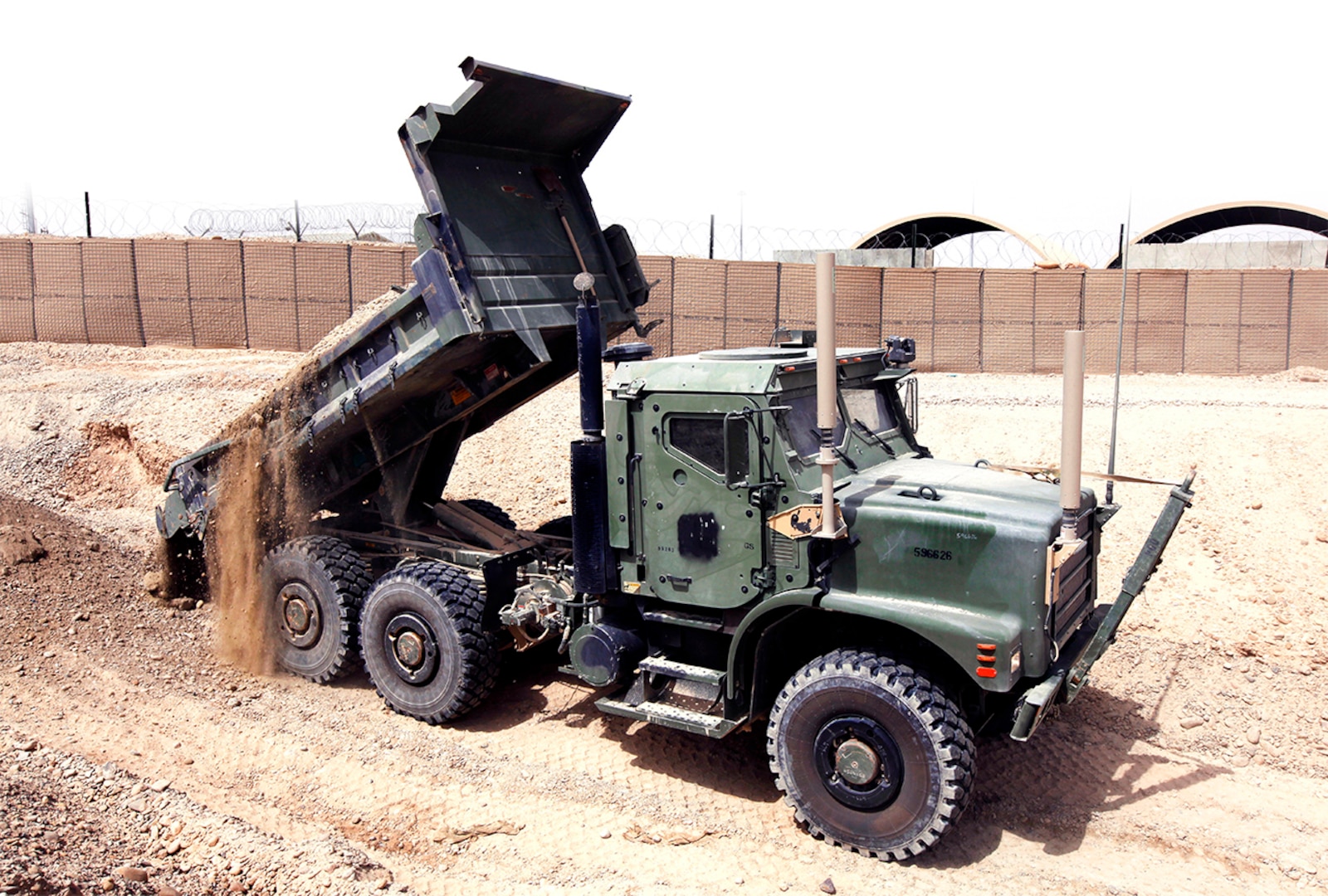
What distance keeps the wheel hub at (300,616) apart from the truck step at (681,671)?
110 inches

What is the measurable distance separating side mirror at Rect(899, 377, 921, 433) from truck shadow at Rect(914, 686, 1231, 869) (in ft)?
6.90

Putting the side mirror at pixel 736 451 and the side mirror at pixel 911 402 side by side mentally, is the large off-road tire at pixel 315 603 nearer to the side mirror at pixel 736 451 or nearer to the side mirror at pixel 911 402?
the side mirror at pixel 736 451

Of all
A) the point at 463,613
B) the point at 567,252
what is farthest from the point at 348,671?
the point at 567,252

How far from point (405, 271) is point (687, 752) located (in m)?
12.1

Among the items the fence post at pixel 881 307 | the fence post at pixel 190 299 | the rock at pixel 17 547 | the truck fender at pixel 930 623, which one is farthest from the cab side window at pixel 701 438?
the fence post at pixel 190 299

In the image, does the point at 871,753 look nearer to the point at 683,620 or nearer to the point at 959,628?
the point at 959,628

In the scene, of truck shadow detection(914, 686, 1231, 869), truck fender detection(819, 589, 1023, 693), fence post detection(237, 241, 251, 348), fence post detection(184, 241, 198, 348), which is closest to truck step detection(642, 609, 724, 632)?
truck fender detection(819, 589, 1023, 693)

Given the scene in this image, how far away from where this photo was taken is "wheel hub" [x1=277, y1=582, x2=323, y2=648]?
7680 millimetres

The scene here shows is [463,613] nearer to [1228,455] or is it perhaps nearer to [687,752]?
[687,752]

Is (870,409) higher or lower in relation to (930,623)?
higher

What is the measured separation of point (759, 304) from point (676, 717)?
1201 centimetres

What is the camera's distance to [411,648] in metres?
7.08

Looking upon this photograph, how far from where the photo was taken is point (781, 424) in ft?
18.9

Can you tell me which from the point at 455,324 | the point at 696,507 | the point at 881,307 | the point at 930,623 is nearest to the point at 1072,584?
the point at 930,623
